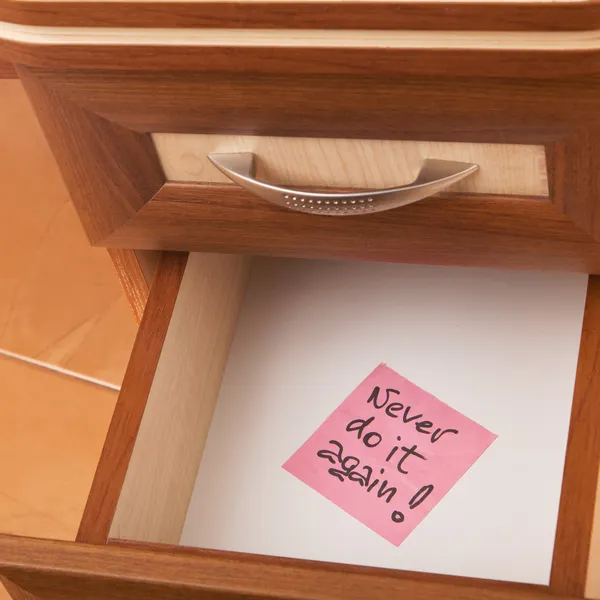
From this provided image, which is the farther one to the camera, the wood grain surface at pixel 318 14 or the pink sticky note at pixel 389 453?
the pink sticky note at pixel 389 453

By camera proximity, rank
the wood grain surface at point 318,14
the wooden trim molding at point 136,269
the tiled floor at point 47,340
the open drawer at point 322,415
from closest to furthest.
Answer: the wood grain surface at point 318,14
the open drawer at point 322,415
the wooden trim molding at point 136,269
the tiled floor at point 47,340

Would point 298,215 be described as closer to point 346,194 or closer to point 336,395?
point 346,194

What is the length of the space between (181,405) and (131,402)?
0.06 meters

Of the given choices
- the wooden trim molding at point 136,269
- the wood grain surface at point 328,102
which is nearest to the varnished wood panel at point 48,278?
the wooden trim molding at point 136,269

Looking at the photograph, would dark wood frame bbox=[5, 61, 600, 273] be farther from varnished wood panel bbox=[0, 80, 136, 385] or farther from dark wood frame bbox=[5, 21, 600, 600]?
varnished wood panel bbox=[0, 80, 136, 385]

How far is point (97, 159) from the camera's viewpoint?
535 millimetres

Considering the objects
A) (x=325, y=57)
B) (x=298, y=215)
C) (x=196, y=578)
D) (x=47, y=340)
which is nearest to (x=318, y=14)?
(x=325, y=57)

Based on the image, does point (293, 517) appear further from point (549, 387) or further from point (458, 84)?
point (458, 84)

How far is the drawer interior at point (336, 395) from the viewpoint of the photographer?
0.57 m

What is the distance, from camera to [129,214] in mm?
566

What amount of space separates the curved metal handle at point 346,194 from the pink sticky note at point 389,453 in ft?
0.59

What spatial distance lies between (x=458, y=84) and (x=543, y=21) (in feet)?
0.16

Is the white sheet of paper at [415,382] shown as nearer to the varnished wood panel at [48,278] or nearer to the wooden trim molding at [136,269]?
the wooden trim molding at [136,269]

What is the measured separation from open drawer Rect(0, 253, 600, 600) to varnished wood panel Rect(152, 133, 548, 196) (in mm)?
106
